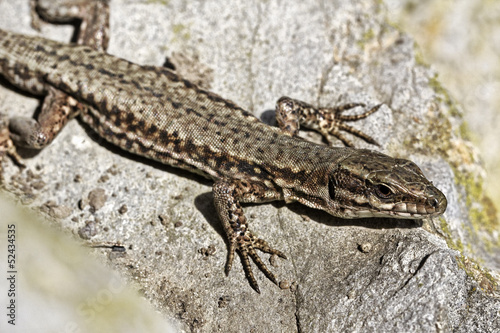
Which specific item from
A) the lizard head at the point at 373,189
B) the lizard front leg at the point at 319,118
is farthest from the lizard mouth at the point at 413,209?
the lizard front leg at the point at 319,118

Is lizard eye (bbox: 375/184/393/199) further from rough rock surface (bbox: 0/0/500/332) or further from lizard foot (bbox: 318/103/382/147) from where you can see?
lizard foot (bbox: 318/103/382/147)

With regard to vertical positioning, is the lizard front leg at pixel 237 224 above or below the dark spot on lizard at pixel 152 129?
below

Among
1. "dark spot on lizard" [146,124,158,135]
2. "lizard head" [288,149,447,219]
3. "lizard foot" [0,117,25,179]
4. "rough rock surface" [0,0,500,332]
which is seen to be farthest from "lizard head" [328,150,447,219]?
"lizard foot" [0,117,25,179]

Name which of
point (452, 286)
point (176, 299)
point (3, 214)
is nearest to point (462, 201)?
point (452, 286)

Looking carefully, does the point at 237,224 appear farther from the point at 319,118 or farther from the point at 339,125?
the point at 339,125

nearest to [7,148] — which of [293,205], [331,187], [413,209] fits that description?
[293,205]

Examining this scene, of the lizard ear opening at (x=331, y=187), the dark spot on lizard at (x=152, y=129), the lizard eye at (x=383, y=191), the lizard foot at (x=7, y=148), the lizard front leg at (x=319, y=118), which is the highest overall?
the lizard front leg at (x=319, y=118)

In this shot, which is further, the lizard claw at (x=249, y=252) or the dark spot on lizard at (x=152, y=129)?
the dark spot on lizard at (x=152, y=129)

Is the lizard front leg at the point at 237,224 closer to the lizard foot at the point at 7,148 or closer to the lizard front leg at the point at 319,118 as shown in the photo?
the lizard front leg at the point at 319,118
